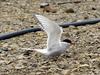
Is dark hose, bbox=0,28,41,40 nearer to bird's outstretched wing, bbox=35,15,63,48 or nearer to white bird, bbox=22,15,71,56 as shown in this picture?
white bird, bbox=22,15,71,56

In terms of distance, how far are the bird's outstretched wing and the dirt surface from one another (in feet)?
0.88

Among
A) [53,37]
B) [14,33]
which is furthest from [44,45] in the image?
[53,37]

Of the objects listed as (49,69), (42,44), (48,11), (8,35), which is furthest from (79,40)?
(48,11)

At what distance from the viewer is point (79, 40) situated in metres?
6.13

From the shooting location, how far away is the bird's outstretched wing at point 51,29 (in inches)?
189

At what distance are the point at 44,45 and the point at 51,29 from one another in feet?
3.79

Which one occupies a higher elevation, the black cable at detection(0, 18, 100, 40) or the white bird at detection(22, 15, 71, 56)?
the white bird at detection(22, 15, 71, 56)

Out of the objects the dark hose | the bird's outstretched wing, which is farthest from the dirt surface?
the bird's outstretched wing

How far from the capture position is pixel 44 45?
19.7 feet

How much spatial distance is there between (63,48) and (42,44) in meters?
1.06

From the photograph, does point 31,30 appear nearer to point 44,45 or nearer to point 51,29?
point 44,45

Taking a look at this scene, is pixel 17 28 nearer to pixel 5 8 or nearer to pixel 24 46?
pixel 24 46

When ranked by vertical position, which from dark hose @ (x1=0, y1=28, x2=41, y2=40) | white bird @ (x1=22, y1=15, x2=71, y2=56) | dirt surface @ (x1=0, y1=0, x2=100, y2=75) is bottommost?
dirt surface @ (x1=0, y1=0, x2=100, y2=75)

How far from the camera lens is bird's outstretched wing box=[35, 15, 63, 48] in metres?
4.79
